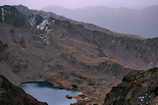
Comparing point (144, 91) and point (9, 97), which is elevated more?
point (144, 91)

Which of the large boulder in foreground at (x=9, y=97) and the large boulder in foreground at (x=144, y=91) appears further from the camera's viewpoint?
the large boulder in foreground at (x=9, y=97)

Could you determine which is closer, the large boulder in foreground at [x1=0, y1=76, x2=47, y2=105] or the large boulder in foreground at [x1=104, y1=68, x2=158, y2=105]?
the large boulder in foreground at [x1=104, y1=68, x2=158, y2=105]

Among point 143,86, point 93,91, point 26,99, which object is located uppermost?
point 143,86

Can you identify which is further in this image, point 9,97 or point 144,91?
point 9,97

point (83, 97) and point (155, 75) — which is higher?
point (155, 75)

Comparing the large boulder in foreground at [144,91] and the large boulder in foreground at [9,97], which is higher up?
the large boulder in foreground at [144,91]

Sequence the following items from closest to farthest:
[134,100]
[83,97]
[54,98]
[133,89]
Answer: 1. [134,100]
2. [133,89]
3. [54,98]
4. [83,97]

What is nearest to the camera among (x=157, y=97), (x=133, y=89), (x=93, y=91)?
(x=157, y=97)

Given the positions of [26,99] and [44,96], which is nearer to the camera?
[26,99]

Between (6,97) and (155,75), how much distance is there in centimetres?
3190

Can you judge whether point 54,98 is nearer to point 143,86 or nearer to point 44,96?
point 44,96

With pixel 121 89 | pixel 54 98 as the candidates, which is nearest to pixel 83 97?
pixel 54 98

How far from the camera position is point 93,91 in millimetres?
193750

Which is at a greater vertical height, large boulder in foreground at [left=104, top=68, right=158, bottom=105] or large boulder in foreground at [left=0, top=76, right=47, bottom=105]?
large boulder in foreground at [left=104, top=68, right=158, bottom=105]
